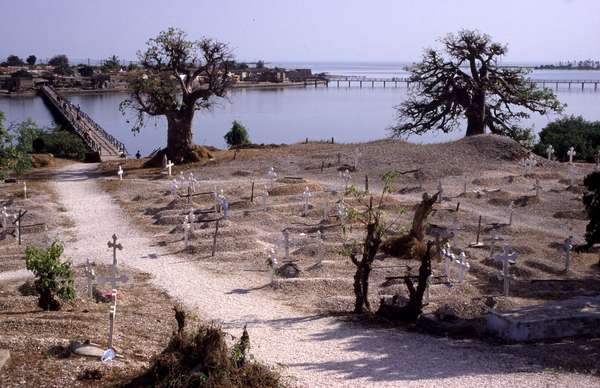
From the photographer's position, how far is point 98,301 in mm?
13984

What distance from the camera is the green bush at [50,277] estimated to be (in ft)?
40.5

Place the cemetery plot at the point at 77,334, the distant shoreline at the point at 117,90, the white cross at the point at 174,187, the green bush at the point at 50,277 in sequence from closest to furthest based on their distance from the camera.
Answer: the cemetery plot at the point at 77,334
the green bush at the point at 50,277
the white cross at the point at 174,187
the distant shoreline at the point at 117,90

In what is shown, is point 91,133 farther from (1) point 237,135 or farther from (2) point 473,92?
(2) point 473,92

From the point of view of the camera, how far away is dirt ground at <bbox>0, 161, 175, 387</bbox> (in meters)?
8.77

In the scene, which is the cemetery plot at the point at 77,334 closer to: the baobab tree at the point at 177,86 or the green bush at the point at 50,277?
the green bush at the point at 50,277

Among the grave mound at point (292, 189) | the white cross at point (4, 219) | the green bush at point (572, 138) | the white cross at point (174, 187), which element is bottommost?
the white cross at point (4, 219)

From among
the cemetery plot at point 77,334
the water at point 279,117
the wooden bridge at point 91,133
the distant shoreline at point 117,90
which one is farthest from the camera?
the distant shoreline at point 117,90

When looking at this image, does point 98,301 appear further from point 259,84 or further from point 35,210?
point 259,84

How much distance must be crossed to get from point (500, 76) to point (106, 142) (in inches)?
1090

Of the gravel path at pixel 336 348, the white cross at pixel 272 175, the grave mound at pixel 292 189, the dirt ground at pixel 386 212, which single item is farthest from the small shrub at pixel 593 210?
Result: the white cross at pixel 272 175

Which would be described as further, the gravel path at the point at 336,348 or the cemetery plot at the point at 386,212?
the cemetery plot at the point at 386,212

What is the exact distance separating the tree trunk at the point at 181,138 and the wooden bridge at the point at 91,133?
7232 millimetres

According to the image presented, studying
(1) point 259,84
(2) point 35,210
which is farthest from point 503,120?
(1) point 259,84

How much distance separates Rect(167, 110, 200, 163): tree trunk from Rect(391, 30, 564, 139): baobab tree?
13707mm
